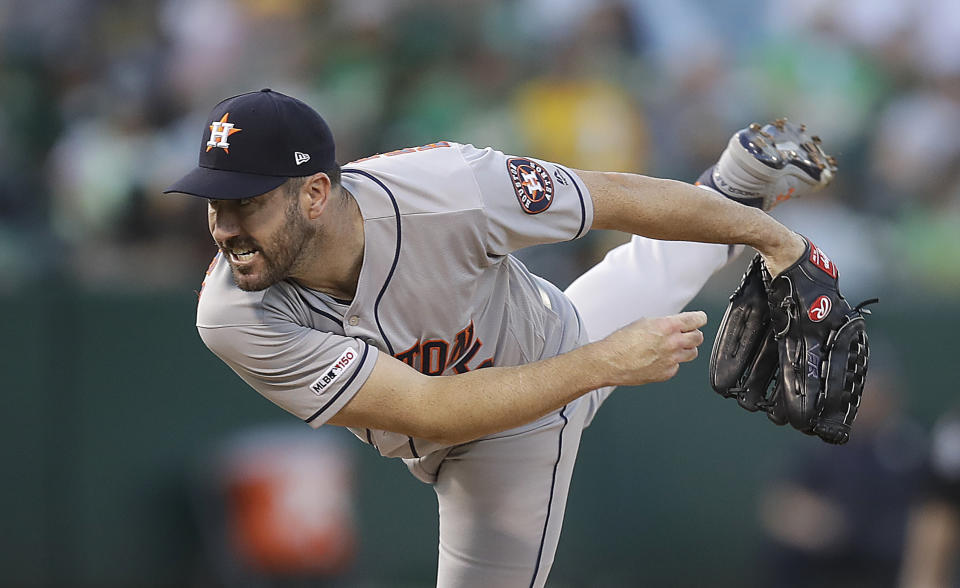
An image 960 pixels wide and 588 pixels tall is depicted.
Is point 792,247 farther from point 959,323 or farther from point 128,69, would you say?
point 128,69

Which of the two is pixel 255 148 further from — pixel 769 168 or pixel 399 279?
pixel 769 168

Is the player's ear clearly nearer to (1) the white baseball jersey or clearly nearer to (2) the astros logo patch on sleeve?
(1) the white baseball jersey

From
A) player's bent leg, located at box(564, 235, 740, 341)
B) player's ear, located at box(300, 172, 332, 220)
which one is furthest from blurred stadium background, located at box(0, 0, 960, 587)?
player's ear, located at box(300, 172, 332, 220)

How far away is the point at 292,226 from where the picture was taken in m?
3.07

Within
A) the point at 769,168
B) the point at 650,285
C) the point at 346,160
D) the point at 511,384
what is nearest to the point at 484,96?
the point at 346,160

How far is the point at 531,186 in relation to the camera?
3299 mm

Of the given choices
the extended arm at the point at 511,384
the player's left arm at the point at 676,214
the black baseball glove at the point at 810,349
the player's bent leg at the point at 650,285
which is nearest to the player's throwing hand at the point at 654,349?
the extended arm at the point at 511,384

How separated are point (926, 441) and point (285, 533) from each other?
336 centimetres

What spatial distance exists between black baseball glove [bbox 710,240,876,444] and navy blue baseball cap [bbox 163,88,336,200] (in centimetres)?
128

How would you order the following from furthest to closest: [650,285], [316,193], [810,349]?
[650,285], [810,349], [316,193]

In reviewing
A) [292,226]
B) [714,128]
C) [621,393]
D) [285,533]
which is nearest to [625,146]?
[714,128]

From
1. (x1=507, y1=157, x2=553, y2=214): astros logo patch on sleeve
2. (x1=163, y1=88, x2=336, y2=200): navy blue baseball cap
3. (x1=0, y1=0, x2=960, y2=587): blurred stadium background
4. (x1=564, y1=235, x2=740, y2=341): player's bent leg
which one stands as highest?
(x1=163, y1=88, x2=336, y2=200): navy blue baseball cap

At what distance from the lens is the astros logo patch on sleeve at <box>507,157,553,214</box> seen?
328 cm

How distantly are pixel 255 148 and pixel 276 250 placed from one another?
0.80ft
